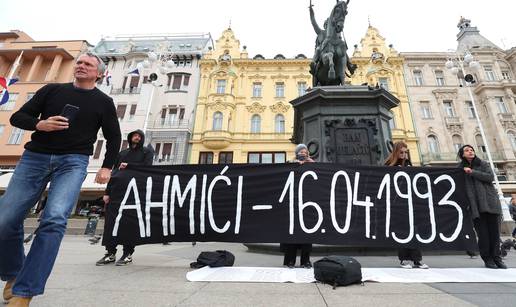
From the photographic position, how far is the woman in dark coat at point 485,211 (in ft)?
12.4

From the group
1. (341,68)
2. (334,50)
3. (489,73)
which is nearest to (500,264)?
(341,68)

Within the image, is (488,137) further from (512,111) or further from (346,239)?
(346,239)

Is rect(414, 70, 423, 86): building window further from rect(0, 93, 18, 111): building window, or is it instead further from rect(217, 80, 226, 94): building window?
rect(0, 93, 18, 111): building window

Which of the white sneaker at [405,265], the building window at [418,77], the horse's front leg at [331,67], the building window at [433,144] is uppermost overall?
the building window at [418,77]

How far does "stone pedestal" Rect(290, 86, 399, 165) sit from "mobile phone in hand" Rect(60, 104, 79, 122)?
191 inches

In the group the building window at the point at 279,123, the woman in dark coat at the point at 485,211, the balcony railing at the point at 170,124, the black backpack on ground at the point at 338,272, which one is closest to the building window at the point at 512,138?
the building window at the point at 279,123

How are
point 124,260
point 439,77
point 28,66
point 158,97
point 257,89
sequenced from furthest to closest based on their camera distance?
1. point 28,66
2. point 439,77
3. point 257,89
4. point 158,97
5. point 124,260

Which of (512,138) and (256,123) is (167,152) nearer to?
(256,123)

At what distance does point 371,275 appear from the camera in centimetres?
296

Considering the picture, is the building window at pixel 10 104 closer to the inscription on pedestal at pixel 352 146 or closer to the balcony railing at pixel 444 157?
the inscription on pedestal at pixel 352 146

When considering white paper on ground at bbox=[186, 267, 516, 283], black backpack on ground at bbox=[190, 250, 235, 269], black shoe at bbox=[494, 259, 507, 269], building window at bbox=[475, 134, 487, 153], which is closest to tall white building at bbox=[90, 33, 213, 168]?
black backpack on ground at bbox=[190, 250, 235, 269]

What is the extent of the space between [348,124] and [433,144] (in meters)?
23.7

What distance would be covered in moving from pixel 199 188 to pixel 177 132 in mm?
21925

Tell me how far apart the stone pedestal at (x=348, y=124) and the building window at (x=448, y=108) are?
81.6ft
